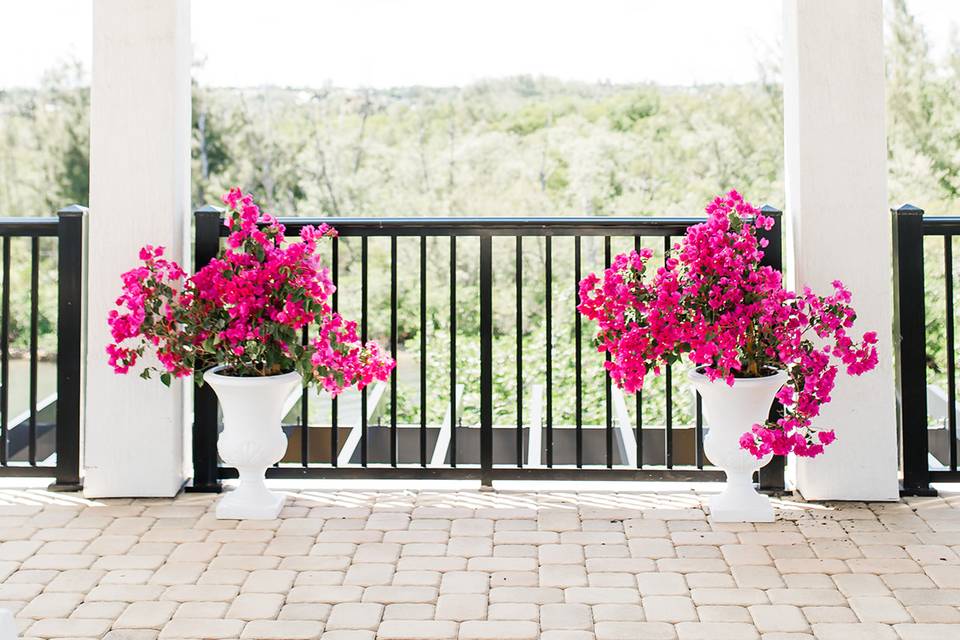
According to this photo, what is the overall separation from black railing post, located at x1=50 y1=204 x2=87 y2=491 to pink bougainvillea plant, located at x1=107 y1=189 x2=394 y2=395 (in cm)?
30

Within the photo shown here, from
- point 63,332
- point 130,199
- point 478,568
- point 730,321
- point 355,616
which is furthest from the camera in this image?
point 63,332

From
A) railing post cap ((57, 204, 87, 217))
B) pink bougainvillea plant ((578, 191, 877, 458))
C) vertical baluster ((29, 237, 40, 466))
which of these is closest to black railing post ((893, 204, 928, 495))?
pink bougainvillea plant ((578, 191, 877, 458))

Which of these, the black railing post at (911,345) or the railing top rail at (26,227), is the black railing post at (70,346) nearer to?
the railing top rail at (26,227)

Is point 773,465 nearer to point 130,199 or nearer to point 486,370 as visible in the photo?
point 486,370

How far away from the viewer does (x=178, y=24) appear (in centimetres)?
336

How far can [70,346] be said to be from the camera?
3.46 metres

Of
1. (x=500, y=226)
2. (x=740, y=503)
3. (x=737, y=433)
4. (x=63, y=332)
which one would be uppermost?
(x=500, y=226)

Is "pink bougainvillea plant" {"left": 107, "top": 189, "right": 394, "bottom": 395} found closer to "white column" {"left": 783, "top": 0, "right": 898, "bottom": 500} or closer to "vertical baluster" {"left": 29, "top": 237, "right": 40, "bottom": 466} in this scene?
"vertical baluster" {"left": 29, "top": 237, "right": 40, "bottom": 466}

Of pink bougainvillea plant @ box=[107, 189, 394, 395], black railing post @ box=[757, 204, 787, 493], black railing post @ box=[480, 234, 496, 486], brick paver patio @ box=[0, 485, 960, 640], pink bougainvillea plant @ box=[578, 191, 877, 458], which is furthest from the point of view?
black railing post @ box=[480, 234, 496, 486]

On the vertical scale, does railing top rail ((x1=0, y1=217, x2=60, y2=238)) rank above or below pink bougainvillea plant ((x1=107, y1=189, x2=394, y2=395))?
above

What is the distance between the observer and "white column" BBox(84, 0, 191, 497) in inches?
131

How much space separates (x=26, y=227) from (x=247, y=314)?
981 mm

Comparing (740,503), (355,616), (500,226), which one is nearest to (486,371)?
(500,226)

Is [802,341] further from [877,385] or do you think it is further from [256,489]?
[256,489]
